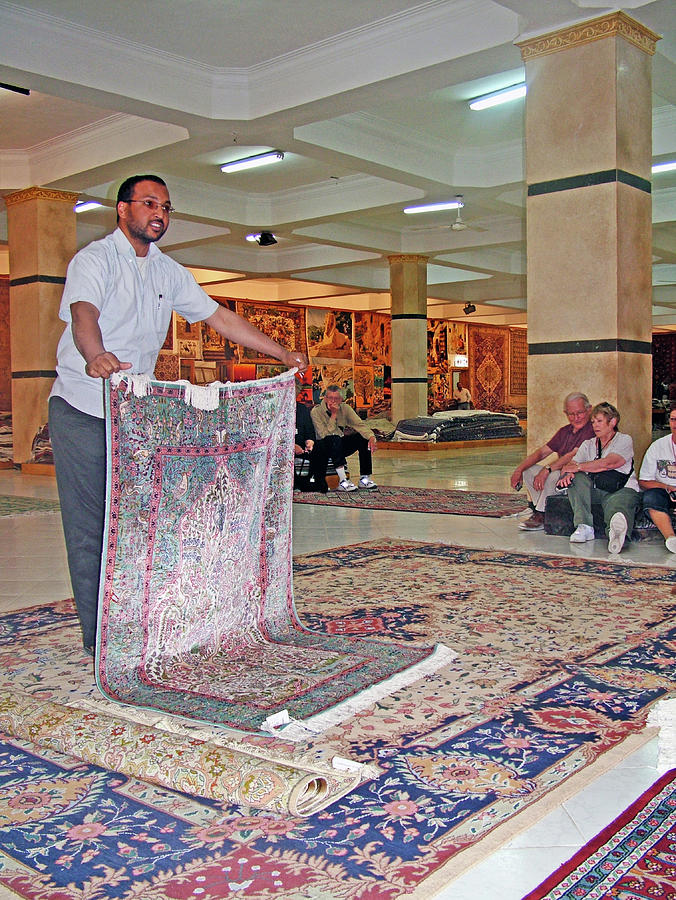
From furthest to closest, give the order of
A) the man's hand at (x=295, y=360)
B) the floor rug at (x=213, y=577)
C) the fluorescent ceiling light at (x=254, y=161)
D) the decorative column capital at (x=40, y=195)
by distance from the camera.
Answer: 1. the decorative column capital at (x=40, y=195)
2. the fluorescent ceiling light at (x=254, y=161)
3. the man's hand at (x=295, y=360)
4. the floor rug at (x=213, y=577)

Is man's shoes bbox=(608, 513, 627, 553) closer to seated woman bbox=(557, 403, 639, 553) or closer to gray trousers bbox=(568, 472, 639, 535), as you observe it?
seated woman bbox=(557, 403, 639, 553)

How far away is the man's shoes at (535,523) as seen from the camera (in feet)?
22.6

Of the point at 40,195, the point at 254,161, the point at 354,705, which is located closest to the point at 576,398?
the point at 354,705

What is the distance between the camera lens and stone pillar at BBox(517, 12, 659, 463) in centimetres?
673

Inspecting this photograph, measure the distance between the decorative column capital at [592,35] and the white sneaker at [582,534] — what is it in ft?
12.1

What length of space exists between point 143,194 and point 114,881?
2426 millimetres

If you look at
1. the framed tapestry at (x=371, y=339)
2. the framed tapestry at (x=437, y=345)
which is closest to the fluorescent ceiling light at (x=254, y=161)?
the framed tapestry at (x=371, y=339)

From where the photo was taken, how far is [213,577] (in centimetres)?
343

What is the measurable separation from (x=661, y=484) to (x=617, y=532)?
44 cm

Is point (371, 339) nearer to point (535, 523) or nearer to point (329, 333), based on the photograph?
point (329, 333)

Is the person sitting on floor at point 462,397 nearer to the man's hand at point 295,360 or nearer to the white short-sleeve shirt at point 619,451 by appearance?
the white short-sleeve shirt at point 619,451

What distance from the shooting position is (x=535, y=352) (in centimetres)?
717

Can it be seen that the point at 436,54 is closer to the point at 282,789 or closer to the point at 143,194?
the point at 143,194

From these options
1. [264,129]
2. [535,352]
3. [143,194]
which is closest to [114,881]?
[143,194]
